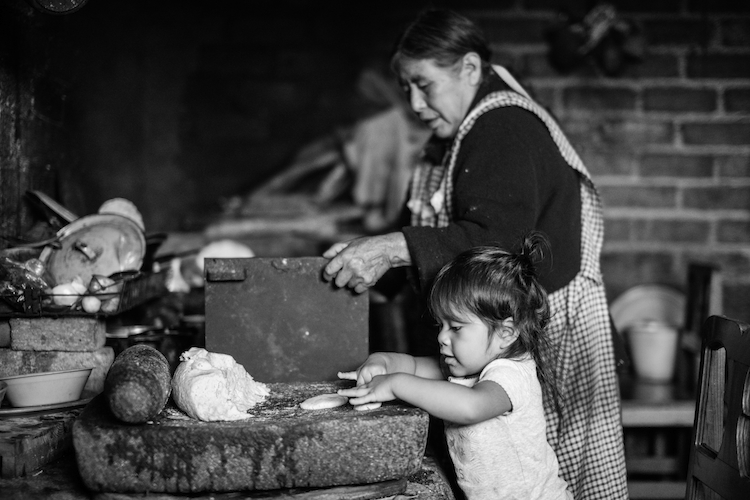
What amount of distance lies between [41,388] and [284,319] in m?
0.51

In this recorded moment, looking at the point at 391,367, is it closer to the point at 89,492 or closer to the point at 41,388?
the point at 89,492

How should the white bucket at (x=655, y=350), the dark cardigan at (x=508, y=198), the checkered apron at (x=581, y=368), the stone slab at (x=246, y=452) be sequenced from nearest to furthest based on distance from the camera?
1. the stone slab at (x=246, y=452)
2. the dark cardigan at (x=508, y=198)
3. the checkered apron at (x=581, y=368)
4. the white bucket at (x=655, y=350)

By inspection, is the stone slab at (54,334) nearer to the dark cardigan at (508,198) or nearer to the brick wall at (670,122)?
the dark cardigan at (508,198)

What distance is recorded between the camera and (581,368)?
1.86 meters

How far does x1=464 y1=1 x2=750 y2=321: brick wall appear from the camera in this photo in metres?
2.98

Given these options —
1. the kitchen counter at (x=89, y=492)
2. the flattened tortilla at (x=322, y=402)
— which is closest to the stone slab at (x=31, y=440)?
the kitchen counter at (x=89, y=492)

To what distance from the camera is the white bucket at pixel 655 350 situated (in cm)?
273

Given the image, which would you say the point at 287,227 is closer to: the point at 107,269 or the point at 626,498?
the point at 107,269

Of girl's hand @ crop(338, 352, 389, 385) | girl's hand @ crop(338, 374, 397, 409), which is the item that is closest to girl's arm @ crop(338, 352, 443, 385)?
girl's hand @ crop(338, 352, 389, 385)

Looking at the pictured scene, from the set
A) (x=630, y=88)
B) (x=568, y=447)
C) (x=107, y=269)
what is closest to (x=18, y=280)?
(x=107, y=269)

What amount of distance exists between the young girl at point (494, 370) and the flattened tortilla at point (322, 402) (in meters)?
0.03

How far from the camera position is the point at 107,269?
6.06 ft

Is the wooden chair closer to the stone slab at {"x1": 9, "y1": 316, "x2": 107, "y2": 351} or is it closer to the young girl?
the young girl

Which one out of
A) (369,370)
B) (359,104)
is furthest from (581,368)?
(359,104)
